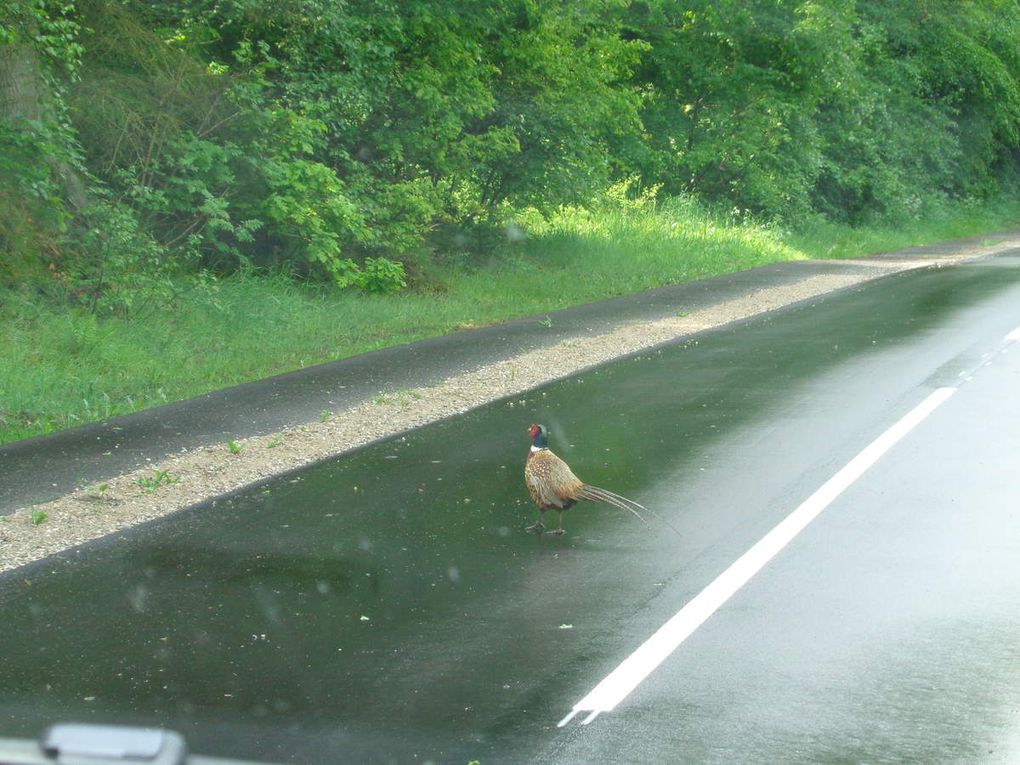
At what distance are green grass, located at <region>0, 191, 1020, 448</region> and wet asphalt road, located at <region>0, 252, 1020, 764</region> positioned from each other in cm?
330

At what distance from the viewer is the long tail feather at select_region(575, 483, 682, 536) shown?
300 inches

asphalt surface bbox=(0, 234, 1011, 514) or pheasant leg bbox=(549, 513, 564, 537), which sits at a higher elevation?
pheasant leg bbox=(549, 513, 564, 537)

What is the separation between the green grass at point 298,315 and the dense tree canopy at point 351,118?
0.59 metres

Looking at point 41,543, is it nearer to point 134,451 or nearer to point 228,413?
point 134,451

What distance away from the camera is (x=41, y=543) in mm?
7371

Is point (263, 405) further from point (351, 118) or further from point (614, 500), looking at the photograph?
point (351, 118)

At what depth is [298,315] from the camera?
631 inches

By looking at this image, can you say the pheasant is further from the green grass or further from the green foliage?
the green grass

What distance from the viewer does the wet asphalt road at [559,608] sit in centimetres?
488

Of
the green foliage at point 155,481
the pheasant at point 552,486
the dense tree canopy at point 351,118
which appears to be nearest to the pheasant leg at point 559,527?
the pheasant at point 552,486

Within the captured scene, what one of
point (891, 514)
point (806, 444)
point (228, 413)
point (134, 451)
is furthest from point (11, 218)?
point (891, 514)

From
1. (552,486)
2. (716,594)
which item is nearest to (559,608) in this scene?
(716,594)

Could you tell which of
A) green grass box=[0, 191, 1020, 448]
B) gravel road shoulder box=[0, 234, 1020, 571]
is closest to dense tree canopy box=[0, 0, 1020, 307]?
green grass box=[0, 191, 1020, 448]

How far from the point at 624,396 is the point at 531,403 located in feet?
2.98
